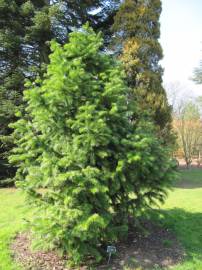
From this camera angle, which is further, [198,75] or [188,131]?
[188,131]

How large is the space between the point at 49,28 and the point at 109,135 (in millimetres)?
7835

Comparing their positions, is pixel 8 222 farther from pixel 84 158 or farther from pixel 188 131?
pixel 188 131

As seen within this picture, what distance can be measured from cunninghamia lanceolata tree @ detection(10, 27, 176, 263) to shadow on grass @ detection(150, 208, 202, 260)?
1032mm

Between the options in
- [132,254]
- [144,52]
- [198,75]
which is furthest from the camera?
[198,75]

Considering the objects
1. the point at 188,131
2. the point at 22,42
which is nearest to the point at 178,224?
the point at 22,42

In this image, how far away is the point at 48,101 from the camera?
4.32m

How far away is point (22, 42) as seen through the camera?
11.1 m

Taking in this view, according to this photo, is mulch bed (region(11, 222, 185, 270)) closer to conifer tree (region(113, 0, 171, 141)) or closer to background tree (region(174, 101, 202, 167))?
conifer tree (region(113, 0, 171, 141))

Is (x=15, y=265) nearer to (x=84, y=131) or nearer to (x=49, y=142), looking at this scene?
(x=49, y=142)

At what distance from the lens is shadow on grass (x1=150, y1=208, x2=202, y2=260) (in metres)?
4.85

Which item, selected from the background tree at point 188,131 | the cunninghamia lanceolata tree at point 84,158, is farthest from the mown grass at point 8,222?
the background tree at point 188,131

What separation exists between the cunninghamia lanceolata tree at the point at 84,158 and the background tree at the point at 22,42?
589 centimetres

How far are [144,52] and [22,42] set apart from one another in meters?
4.49

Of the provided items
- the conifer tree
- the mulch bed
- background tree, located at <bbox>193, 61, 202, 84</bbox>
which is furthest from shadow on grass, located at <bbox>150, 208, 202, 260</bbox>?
background tree, located at <bbox>193, 61, 202, 84</bbox>
